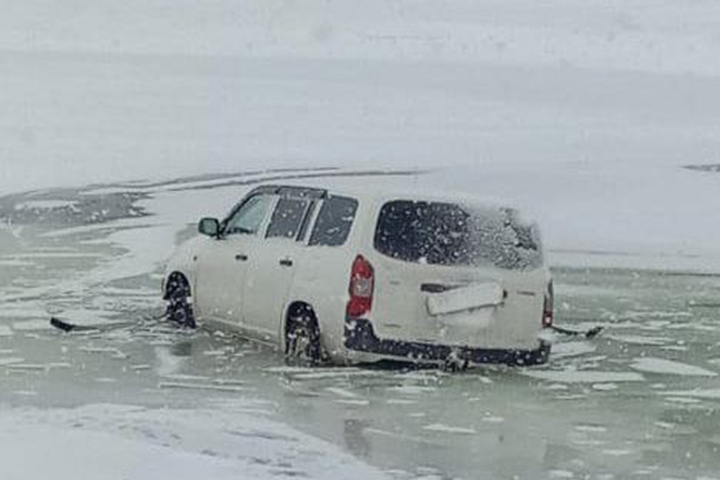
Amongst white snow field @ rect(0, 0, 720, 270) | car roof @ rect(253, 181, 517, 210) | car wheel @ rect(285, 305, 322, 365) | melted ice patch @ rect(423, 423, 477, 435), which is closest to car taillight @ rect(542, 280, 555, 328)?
car roof @ rect(253, 181, 517, 210)

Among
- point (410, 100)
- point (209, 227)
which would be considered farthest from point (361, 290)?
point (410, 100)

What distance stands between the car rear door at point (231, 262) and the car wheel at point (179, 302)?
337mm

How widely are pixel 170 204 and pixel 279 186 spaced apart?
57.6 ft

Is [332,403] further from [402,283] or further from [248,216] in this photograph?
[248,216]

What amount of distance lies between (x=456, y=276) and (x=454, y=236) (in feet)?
1.33

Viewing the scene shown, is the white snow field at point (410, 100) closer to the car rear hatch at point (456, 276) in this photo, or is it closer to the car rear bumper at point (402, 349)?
the car rear hatch at point (456, 276)

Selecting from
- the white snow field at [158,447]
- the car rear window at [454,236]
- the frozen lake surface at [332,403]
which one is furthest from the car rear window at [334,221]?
the white snow field at [158,447]

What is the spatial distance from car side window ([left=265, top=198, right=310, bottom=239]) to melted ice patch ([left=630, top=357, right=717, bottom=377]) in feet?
9.89

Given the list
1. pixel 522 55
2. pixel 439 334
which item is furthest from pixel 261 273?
pixel 522 55

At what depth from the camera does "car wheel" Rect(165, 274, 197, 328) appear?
1586cm

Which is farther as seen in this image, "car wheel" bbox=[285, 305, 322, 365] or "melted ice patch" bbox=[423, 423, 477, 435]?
"car wheel" bbox=[285, 305, 322, 365]

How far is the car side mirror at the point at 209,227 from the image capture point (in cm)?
1520

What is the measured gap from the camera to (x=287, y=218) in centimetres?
1448

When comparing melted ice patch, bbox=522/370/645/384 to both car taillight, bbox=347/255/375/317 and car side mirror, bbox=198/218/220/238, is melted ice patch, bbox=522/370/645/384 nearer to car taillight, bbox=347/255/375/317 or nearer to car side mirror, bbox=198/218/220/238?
car taillight, bbox=347/255/375/317
